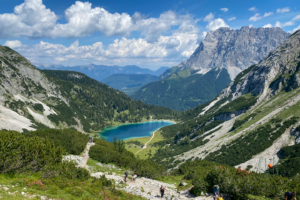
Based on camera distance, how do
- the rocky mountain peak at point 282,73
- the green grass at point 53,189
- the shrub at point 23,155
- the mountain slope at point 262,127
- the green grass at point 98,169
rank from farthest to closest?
1. the rocky mountain peak at point 282,73
2. the mountain slope at point 262,127
3. the green grass at point 98,169
4. the shrub at point 23,155
5. the green grass at point 53,189

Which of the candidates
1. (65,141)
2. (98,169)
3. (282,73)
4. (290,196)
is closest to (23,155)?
(98,169)

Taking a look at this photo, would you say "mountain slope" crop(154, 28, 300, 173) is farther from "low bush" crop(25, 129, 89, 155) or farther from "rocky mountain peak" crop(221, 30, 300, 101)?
"low bush" crop(25, 129, 89, 155)

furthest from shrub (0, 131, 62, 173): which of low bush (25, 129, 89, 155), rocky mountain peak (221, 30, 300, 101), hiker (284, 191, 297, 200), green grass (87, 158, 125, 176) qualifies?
rocky mountain peak (221, 30, 300, 101)

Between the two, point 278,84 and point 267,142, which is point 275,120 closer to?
point 267,142

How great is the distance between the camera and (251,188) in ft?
86.0

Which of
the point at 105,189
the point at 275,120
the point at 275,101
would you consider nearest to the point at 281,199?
the point at 105,189

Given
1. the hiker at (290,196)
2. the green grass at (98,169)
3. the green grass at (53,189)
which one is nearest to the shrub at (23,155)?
the green grass at (53,189)

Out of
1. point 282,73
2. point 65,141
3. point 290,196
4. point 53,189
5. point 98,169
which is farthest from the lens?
point 282,73

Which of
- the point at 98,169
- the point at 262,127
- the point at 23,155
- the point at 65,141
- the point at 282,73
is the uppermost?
the point at 282,73

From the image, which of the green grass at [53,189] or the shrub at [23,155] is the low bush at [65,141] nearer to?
the shrub at [23,155]

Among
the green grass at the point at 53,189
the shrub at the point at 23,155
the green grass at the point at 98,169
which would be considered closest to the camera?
the green grass at the point at 53,189

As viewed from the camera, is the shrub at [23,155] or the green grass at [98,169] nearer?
the shrub at [23,155]

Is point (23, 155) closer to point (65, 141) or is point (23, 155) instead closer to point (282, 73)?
point (65, 141)

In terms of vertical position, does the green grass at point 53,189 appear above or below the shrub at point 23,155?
below
